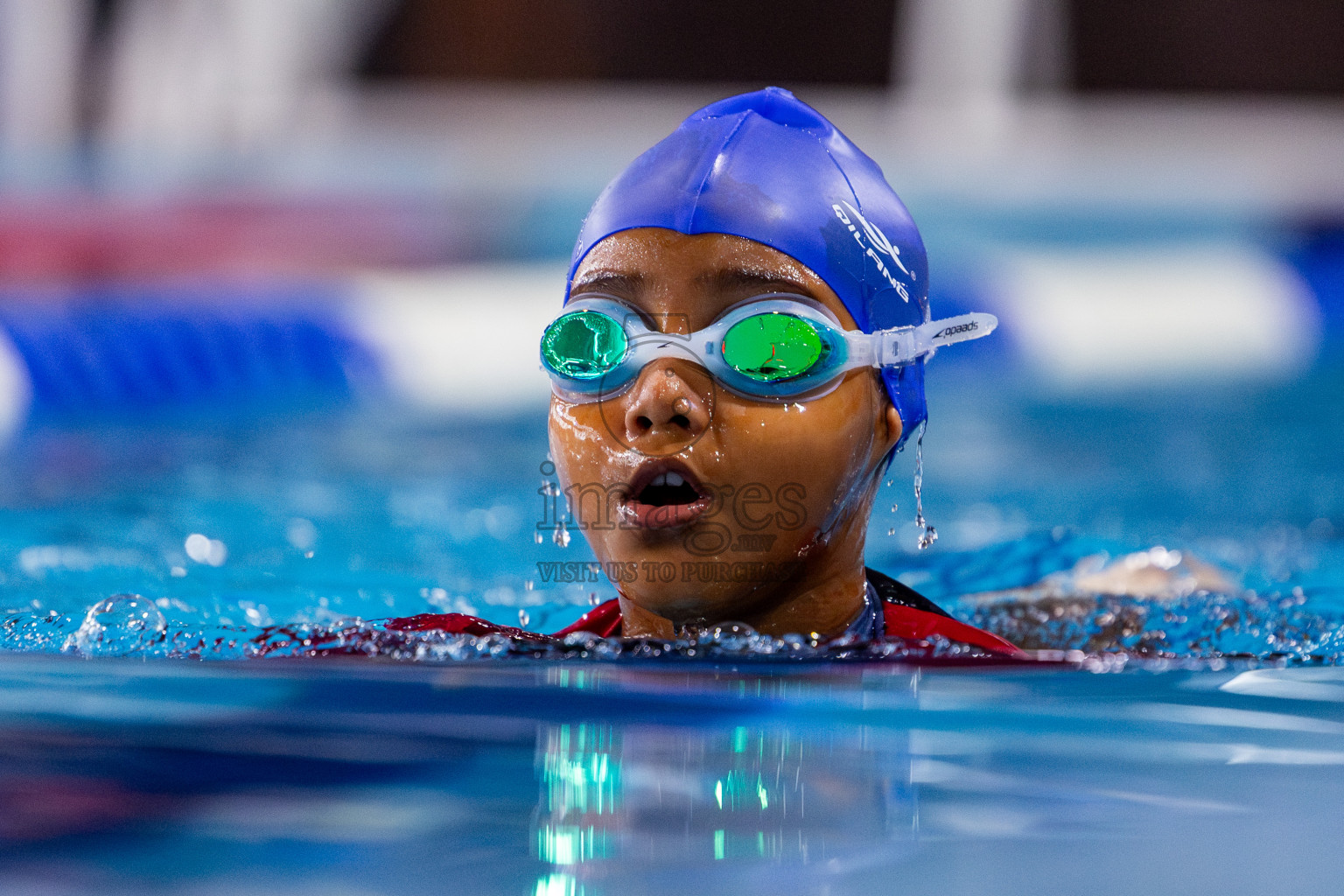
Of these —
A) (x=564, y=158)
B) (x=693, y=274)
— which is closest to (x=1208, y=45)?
(x=564, y=158)

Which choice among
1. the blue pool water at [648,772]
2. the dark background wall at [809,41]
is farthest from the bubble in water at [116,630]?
the dark background wall at [809,41]

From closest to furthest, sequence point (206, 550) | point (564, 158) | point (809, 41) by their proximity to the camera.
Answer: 1. point (206, 550)
2. point (564, 158)
3. point (809, 41)

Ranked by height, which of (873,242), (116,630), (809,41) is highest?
(809,41)

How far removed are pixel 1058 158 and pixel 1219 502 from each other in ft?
17.1

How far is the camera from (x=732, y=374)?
1.73 meters

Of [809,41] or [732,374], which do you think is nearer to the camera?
[732,374]

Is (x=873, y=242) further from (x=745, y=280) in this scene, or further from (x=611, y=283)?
(x=611, y=283)

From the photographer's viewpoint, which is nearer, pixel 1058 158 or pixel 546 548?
pixel 546 548

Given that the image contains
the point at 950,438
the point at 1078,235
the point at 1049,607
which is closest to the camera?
the point at 1049,607

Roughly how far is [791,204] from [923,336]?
0.26m

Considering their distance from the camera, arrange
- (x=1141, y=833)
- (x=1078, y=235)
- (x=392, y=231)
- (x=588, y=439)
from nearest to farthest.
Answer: (x=1141, y=833) → (x=588, y=439) → (x=392, y=231) → (x=1078, y=235)

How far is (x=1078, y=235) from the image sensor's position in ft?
27.9

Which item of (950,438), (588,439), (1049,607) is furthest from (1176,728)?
(950,438)

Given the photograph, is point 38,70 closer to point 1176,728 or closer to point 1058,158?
point 1058,158
